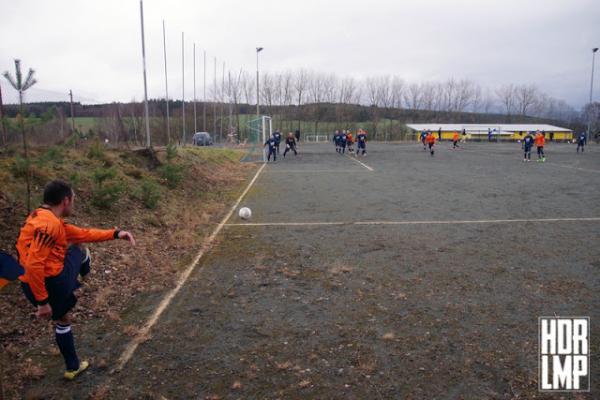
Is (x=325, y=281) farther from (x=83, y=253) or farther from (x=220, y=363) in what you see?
(x=83, y=253)

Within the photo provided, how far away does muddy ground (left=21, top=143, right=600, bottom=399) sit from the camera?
3643 millimetres

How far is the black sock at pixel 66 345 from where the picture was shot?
3709 mm

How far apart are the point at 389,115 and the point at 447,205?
7991cm

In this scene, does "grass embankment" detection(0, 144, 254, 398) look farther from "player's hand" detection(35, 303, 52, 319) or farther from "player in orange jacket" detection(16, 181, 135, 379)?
"player's hand" detection(35, 303, 52, 319)

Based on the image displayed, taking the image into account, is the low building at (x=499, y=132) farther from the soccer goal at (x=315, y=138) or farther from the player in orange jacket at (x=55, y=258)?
the player in orange jacket at (x=55, y=258)

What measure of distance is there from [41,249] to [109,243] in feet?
13.6

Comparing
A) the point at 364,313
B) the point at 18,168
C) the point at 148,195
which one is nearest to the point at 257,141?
the point at 148,195

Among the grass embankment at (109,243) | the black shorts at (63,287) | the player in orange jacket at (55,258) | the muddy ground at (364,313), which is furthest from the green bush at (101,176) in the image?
the black shorts at (63,287)

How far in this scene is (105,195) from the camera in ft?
28.3

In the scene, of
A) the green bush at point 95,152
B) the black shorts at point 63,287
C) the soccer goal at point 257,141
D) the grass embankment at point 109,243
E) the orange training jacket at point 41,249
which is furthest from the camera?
the soccer goal at point 257,141

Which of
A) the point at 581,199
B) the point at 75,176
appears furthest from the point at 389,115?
the point at 75,176

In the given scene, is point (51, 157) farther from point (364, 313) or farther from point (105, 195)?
point (364, 313)

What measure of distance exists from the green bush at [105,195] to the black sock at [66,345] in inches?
209

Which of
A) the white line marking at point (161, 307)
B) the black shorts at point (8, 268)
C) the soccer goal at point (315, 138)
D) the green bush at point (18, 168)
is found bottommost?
the white line marking at point (161, 307)
